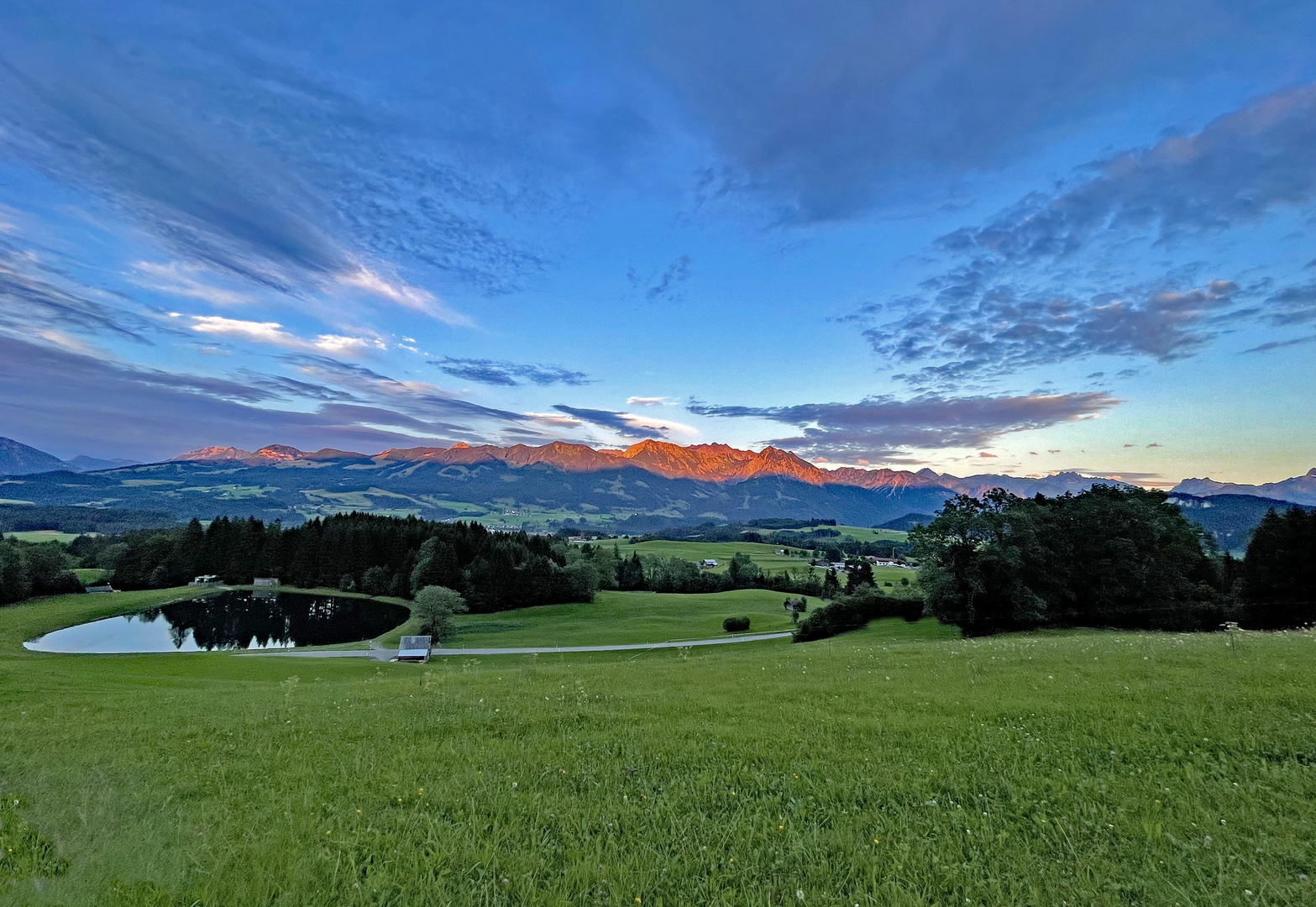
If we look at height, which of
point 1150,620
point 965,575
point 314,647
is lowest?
point 314,647

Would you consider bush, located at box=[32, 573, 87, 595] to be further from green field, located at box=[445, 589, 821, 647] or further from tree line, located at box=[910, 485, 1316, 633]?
tree line, located at box=[910, 485, 1316, 633]

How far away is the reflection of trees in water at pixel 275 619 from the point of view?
3000 inches

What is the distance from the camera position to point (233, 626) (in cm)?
8262

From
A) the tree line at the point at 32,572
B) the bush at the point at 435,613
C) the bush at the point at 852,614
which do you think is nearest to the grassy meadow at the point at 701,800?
the bush at the point at 852,614

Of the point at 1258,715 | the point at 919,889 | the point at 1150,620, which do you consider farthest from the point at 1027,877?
the point at 1150,620

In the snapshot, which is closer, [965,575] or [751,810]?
[751,810]

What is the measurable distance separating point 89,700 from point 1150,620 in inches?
2344

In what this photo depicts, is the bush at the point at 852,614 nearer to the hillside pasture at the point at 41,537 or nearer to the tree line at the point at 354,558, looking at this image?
the tree line at the point at 354,558

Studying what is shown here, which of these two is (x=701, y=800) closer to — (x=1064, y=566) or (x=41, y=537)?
(x=1064, y=566)

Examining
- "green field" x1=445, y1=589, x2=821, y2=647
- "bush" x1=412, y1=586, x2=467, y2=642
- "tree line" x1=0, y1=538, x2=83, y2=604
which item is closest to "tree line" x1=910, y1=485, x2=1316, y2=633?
"green field" x1=445, y1=589, x2=821, y2=647

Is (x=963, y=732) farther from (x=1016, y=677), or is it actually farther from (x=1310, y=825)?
(x=1016, y=677)

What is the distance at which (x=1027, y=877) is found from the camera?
441 centimetres

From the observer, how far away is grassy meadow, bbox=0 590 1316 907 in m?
4.29

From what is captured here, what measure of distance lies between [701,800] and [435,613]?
227 ft
